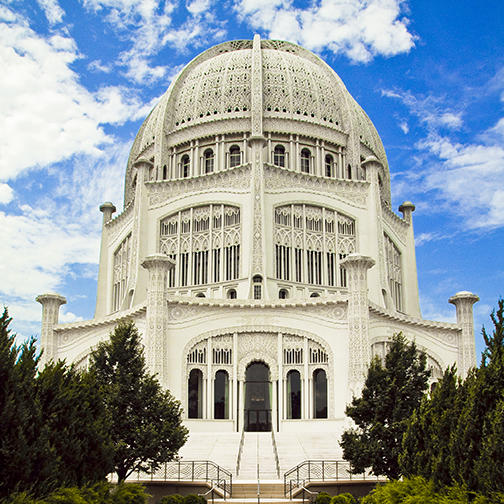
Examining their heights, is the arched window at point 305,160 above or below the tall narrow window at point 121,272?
above

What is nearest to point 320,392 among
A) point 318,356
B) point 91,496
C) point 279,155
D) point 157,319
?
point 318,356

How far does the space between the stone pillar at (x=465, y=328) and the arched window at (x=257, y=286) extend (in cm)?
1288

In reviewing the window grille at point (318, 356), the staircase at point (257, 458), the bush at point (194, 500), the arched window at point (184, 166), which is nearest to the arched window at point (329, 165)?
the arched window at point (184, 166)

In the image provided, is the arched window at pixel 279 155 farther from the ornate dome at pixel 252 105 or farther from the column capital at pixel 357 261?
the column capital at pixel 357 261

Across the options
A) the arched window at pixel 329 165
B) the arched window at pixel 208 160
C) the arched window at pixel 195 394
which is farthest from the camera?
the arched window at pixel 329 165

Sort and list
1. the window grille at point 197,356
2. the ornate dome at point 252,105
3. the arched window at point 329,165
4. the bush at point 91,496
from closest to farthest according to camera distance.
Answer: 1. the bush at point 91,496
2. the window grille at point 197,356
3. the ornate dome at point 252,105
4. the arched window at point 329,165

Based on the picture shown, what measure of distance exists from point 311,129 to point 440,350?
71.5ft

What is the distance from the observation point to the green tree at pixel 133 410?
26.5 metres

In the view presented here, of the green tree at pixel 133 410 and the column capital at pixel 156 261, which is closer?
the green tree at pixel 133 410

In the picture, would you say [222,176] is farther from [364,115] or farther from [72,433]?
[72,433]

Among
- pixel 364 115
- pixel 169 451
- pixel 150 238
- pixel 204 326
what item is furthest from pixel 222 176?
pixel 169 451

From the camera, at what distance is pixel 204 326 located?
42.1 meters

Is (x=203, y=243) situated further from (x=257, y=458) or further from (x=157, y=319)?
(x=257, y=458)

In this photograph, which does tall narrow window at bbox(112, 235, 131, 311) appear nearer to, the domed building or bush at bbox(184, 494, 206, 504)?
the domed building
